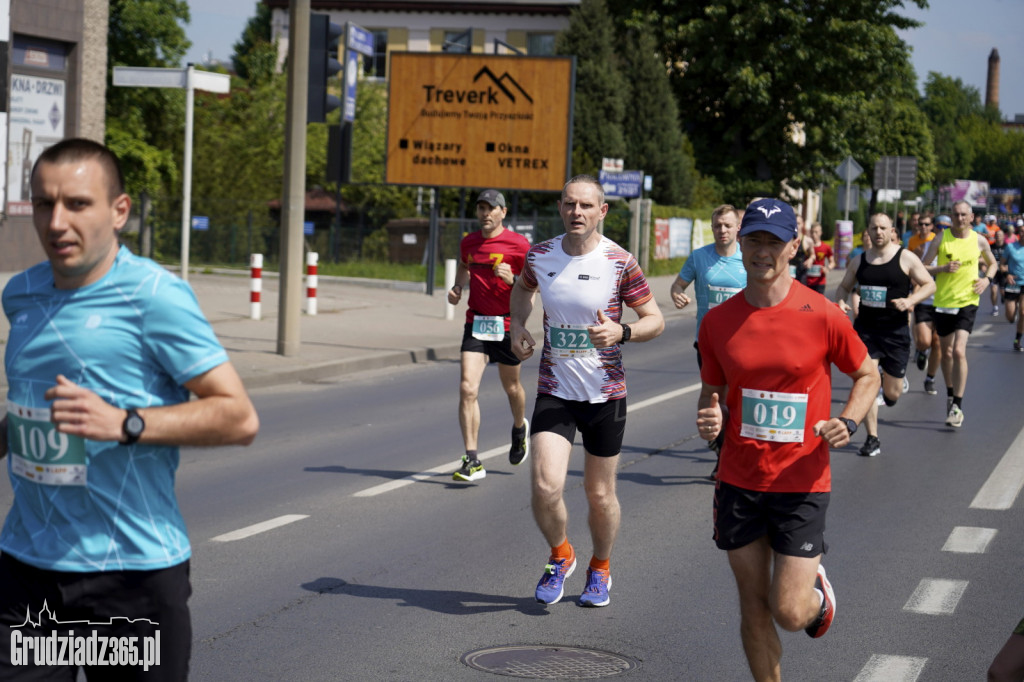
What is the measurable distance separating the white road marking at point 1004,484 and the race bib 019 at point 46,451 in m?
7.10

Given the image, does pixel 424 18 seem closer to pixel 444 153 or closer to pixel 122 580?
pixel 444 153

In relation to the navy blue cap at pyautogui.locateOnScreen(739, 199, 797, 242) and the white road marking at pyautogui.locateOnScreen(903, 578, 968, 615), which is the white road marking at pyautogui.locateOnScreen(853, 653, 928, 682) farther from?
the navy blue cap at pyautogui.locateOnScreen(739, 199, 797, 242)

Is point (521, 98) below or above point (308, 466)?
above

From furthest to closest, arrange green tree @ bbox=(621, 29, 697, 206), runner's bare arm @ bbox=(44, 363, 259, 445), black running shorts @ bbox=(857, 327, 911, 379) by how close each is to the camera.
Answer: green tree @ bbox=(621, 29, 697, 206) < black running shorts @ bbox=(857, 327, 911, 379) < runner's bare arm @ bbox=(44, 363, 259, 445)

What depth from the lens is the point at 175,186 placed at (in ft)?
134

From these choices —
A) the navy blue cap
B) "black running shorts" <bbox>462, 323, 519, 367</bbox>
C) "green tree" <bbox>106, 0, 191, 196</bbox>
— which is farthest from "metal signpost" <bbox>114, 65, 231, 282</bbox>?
"green tree" <bbox>106, 0, 191, 196</bbox>

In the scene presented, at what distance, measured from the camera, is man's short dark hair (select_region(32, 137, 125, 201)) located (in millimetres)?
3199

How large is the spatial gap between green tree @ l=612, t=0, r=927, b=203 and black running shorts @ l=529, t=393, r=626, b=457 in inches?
1715

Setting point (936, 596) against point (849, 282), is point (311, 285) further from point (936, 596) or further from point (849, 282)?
point (936, 596)

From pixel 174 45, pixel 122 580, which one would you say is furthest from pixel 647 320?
pixel 174 45

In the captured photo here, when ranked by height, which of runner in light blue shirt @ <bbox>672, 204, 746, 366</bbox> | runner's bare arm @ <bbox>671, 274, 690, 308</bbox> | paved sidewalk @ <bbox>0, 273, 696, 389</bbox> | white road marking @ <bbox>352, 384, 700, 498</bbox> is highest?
runner in light blue shirt @ <bbox>672, 204, 746, 366</bbox>

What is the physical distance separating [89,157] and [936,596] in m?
4.94

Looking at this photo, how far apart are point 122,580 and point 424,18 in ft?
200

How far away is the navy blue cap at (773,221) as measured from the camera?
4746mm
